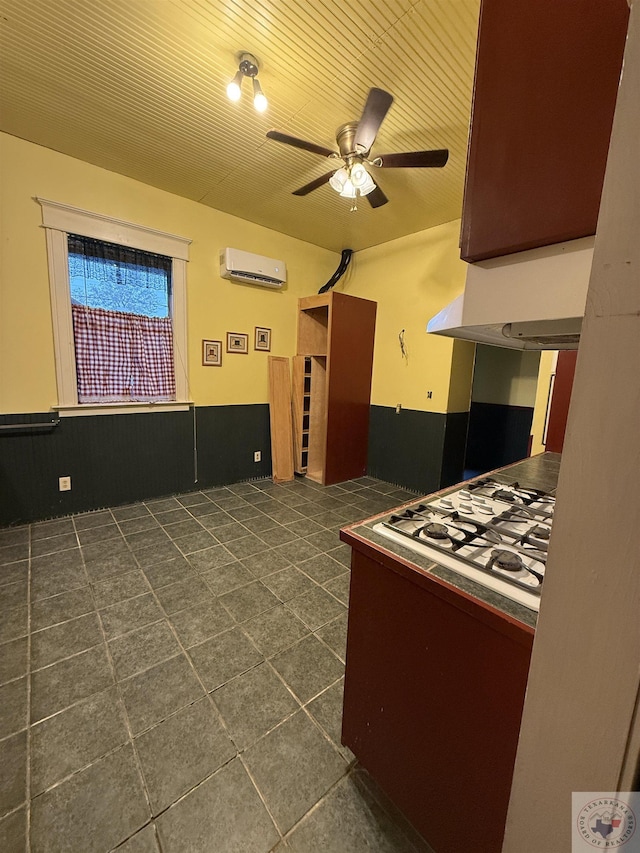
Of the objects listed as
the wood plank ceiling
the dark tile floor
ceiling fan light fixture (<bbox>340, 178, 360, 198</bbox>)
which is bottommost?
the dark tile floor

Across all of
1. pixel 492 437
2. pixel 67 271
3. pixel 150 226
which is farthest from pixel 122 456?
pixel 492 437

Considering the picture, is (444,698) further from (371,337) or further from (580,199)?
(371,337)

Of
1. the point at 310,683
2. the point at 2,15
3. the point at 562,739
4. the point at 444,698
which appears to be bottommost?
the point at 310,683

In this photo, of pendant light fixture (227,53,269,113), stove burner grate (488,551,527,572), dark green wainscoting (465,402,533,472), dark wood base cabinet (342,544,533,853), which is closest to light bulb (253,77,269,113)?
pendant light fixture (227,53,269,113)

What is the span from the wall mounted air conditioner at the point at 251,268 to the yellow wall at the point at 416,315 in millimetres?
1151

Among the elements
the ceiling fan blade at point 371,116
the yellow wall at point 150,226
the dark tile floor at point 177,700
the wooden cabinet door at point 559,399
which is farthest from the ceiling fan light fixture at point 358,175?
the dark tile floor at point 177,700

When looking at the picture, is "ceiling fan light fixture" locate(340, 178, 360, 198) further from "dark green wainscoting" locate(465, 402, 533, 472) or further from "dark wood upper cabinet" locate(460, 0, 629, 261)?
"dark green wainscoting" locate(465, 402, 533, 472)

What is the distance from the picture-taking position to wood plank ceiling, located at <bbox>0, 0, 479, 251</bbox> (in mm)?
1586

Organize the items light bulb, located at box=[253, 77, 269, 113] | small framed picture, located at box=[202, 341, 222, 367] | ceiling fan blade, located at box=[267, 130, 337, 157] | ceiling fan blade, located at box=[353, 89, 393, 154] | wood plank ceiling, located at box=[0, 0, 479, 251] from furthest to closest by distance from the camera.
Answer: small framed picture, located at box=[202, 341, 222, 367], ceiling fan blade, located at box=[267, 130, 337, 157], light bulb, located at box=[253, 77, 269, 113], ceiling fan blade, located at box=[353, 89, 393, 154], wood plank ceiling, located at box=[0, 0, 479, 251]

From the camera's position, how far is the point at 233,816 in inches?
41.6

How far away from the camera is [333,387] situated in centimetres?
396

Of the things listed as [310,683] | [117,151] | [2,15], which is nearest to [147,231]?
[117,151]

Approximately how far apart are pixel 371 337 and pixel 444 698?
3820mm

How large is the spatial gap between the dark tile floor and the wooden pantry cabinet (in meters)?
1.66
